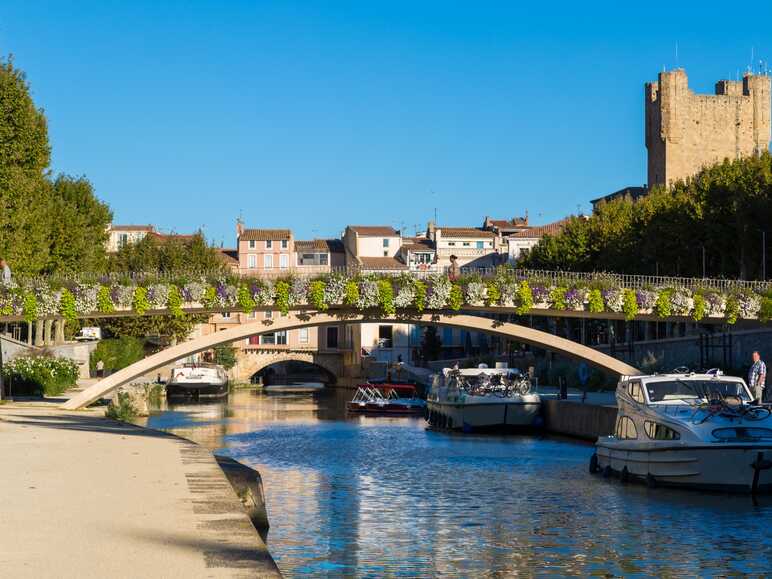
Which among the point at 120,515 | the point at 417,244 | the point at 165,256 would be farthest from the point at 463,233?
the point at 120,515

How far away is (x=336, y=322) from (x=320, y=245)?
93.9 meters

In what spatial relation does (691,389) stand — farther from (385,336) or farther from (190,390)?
(385,336)

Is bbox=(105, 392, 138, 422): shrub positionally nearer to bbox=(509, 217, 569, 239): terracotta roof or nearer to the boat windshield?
the boat windshield

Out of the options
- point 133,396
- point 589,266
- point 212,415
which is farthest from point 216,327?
point 133,396

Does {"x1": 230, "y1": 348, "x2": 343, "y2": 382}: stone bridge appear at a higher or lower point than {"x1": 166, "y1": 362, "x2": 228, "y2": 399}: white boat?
higher

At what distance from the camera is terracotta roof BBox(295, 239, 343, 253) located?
456 ft

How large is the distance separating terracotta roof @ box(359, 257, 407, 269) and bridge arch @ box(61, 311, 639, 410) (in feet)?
240

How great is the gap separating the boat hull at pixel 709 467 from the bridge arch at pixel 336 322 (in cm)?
1748

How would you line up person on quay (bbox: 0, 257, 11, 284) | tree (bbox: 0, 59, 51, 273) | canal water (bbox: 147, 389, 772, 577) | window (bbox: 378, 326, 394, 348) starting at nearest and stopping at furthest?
canal water (bbox: 147, 389, 772, 577), person on quay (bbox: 0, 257, 11, 284), tree (bbox: 0, 59, 51, 273), window (bbox: 378, 326, 394, 348)

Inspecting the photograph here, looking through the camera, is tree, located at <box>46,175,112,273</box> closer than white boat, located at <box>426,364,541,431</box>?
No

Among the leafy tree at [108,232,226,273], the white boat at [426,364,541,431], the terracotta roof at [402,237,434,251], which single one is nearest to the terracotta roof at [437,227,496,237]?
the terracotta roof at [402,237,434,251]

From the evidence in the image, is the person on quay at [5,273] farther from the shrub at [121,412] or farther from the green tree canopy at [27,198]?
the green tree canopy at [27,198]

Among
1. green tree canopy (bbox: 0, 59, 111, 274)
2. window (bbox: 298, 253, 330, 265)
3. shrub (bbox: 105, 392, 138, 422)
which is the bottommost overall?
shrub (bbox: 105, 392, 138, 422)

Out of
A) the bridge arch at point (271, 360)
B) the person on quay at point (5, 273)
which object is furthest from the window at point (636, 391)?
the bridge arch at point (271, 360)
